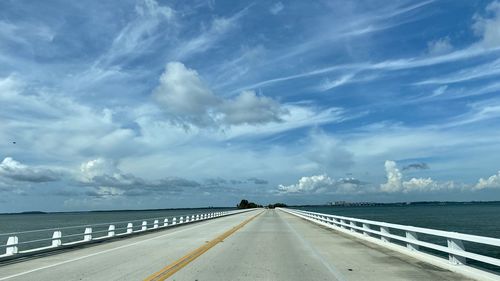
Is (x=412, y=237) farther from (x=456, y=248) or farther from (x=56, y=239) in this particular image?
(x=56, y=239)

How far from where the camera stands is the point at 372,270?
40.9ft

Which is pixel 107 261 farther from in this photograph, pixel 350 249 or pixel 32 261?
pixel 350 249

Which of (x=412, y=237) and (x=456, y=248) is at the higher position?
(x=412, y=237)

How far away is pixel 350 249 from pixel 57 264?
9985 millimetres

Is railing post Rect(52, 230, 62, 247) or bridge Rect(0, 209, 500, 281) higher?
railing post Rect(52, 230, 62, 247)

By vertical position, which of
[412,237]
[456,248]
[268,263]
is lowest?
[268,263]

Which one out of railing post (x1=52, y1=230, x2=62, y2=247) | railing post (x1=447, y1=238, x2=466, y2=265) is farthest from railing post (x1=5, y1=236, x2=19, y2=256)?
railing post (x1=447, y1=238, x2=466, y2=265)

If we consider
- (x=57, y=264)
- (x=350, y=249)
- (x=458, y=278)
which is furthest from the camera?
(x=350, y=249)

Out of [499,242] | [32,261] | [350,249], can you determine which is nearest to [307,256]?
[350,249]

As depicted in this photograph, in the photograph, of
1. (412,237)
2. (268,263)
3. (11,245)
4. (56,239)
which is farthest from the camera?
(56,239)

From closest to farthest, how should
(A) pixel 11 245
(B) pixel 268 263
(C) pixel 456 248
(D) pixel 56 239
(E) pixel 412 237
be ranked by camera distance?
(C) pixel 456 248 → (B) pixel 268 263 → (E) pixel 412 237 → (A) pixel 11 245 → (D) pixel 56 239

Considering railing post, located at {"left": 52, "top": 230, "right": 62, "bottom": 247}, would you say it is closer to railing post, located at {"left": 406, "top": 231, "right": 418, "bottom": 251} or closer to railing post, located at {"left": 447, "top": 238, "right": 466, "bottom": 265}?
railing post, located at {"left": 406, "top": 231, "right": 418, "bottom": 251}

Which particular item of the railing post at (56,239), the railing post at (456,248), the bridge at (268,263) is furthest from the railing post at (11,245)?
the railing post at (456,248)

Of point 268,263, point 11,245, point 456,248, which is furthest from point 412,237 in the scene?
point 11,245
